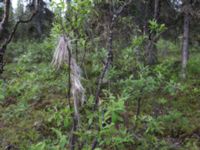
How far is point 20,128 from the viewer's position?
7867 millimetres

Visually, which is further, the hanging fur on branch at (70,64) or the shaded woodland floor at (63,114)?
the shaded woodland floor at (63,114)

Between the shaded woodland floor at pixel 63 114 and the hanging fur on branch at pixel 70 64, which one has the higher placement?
the hanging fur on branch at pixel 70 64

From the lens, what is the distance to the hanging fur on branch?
3578 millimetres

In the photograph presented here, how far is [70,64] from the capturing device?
3.73m

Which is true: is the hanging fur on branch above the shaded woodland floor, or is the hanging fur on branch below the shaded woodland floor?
above

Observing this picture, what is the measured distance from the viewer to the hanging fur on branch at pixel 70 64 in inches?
141

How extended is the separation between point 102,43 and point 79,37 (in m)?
4.82

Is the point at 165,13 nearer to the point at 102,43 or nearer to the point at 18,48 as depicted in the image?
the point at 102,43

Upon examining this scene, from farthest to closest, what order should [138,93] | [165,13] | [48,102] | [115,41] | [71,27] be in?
1. [165,13]
2. [48,102]
3. [115,41]
4. [138,93]
5. [71,27]

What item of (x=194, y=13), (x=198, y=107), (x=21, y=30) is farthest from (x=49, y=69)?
(x=21, y=30)

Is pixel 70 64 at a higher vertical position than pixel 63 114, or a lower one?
higher

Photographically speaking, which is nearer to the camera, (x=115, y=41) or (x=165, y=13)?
(x=115, y=41)

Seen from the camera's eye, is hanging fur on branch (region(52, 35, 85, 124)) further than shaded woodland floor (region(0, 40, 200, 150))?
No

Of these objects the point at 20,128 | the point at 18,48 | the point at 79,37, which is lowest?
the point at 20,128
